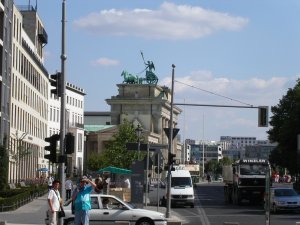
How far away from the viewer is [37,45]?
4417 inches

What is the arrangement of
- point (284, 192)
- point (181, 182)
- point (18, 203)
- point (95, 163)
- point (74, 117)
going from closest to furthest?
point (18, 203) → point (284, 192) → point (181, 182) → point (95, 163) → point (74, 117)

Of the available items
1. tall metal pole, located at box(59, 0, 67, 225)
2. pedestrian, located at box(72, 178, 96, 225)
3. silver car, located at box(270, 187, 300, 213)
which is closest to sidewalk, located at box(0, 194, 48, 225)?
tall metal pole, located at box(59, 0, 67, 225)

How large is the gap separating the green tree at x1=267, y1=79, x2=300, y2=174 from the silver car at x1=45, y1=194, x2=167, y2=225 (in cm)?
4594

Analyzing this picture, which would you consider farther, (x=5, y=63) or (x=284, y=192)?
(x=5, y=63)

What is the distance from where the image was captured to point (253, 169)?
51656 mm

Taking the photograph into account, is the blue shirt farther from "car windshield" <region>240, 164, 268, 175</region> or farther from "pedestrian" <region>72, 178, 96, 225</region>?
"car windshield" <region>240, 164, 268, 175</region>

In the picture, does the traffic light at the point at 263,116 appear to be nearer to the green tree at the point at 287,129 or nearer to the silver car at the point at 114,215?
the silver car at the point at 114,215

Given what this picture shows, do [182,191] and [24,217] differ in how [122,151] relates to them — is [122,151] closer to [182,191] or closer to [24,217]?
[182,191]

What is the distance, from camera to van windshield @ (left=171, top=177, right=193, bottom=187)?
50.8 m

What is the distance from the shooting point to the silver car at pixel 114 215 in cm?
2669

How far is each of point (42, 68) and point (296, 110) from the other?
47.8 meters

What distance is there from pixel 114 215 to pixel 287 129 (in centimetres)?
4840

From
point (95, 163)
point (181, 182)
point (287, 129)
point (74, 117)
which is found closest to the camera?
point (181, 182)

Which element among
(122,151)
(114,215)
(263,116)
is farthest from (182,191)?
(122,151)
